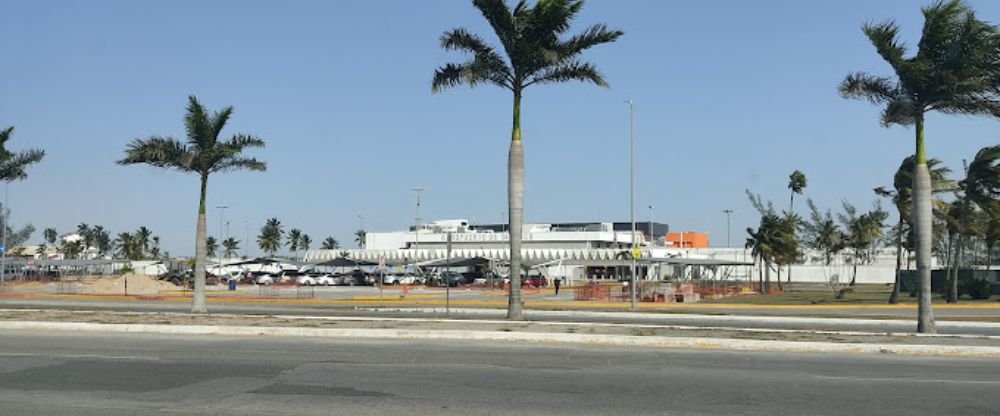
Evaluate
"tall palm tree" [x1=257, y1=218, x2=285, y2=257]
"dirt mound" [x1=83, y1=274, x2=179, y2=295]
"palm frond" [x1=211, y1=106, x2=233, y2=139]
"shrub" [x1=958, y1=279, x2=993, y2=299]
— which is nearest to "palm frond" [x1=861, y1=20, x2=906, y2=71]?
"palm frond" [x1=211, y1=106, x2=233, y2=139]

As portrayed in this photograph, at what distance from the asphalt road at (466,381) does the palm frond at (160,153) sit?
379 inches

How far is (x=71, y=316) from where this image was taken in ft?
77.4

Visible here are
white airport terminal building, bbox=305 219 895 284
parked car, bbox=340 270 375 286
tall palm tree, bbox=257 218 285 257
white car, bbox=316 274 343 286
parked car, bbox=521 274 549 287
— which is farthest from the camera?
tall palm tree, bbox=257 218 285 257

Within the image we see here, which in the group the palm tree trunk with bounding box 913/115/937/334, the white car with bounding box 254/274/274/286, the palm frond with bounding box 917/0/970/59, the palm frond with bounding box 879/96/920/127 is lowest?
the white car with bounding box 254/274/274/286

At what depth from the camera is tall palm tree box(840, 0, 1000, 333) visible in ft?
68.1

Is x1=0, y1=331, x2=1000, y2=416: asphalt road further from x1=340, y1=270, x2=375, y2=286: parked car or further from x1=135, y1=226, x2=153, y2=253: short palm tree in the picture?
x1=135, y1=226, x2=153, y2=253: short palm tree

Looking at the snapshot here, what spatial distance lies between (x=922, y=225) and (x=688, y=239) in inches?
6049

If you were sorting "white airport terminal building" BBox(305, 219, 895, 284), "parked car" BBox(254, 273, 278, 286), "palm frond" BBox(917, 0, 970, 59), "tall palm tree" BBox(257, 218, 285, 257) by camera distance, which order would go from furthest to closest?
"tall palm tree" BBox(257, 218, 285, 257) < "white airport terminal building" BBox(305, 219, 895, 284) < "parked car" BBox(254, 273, 278, 286) < "palm frond" BBox(917, 0, 970, 59)

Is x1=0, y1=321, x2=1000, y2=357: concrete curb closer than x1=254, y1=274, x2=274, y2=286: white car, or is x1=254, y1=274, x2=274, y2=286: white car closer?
x1=0, y1=321, x2=1000, y2=357: concrete curb

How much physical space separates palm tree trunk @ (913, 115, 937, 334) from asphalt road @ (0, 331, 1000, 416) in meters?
6.08

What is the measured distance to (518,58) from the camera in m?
23.5

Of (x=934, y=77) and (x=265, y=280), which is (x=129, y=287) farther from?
(x=934, y=77)

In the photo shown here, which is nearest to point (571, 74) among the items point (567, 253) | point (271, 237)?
point (567, 253)

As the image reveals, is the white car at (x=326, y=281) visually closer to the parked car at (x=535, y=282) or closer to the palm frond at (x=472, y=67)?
the parked car at (x=535, y=282)
